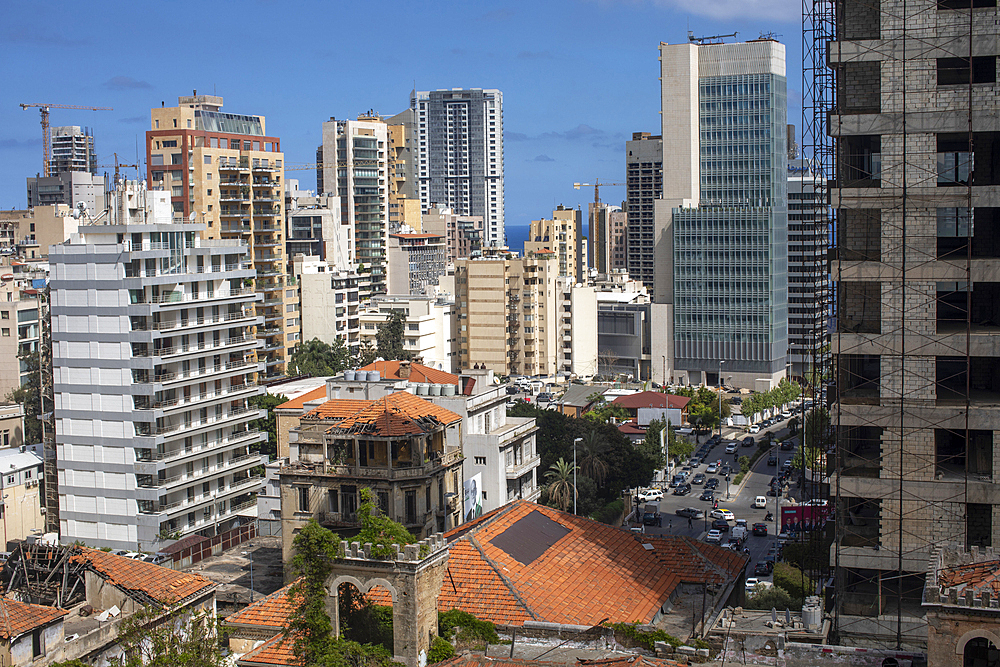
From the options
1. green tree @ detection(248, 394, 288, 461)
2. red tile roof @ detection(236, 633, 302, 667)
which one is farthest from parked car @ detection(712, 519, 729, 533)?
red tile roof @ detection(236, 633, 302, 667)

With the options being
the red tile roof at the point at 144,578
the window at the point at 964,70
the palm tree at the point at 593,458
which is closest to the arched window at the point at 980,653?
the window at the point at 964,70

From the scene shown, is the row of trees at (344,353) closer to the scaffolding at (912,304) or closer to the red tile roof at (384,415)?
the red tile roof at (384,415)

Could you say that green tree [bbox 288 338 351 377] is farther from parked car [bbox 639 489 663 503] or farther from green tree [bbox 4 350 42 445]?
parked car [bbox 639 489 663 503]

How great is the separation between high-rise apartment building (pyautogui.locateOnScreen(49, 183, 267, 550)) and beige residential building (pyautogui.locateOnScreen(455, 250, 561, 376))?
82.0 m

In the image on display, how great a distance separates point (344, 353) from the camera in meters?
140

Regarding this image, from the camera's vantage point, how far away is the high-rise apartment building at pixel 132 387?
7912cm

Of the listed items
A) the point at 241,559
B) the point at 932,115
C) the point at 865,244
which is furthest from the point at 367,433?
the point at 932,115

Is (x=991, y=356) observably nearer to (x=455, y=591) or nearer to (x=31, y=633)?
(x=455, y=591)

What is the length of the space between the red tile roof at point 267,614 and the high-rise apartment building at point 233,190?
312ft

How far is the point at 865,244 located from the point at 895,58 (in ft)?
20.6

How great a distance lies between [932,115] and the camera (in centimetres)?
3819

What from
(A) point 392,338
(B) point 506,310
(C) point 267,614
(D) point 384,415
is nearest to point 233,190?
(A) point 392,338

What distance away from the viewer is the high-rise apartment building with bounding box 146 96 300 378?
139 meters

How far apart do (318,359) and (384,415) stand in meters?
81.3
